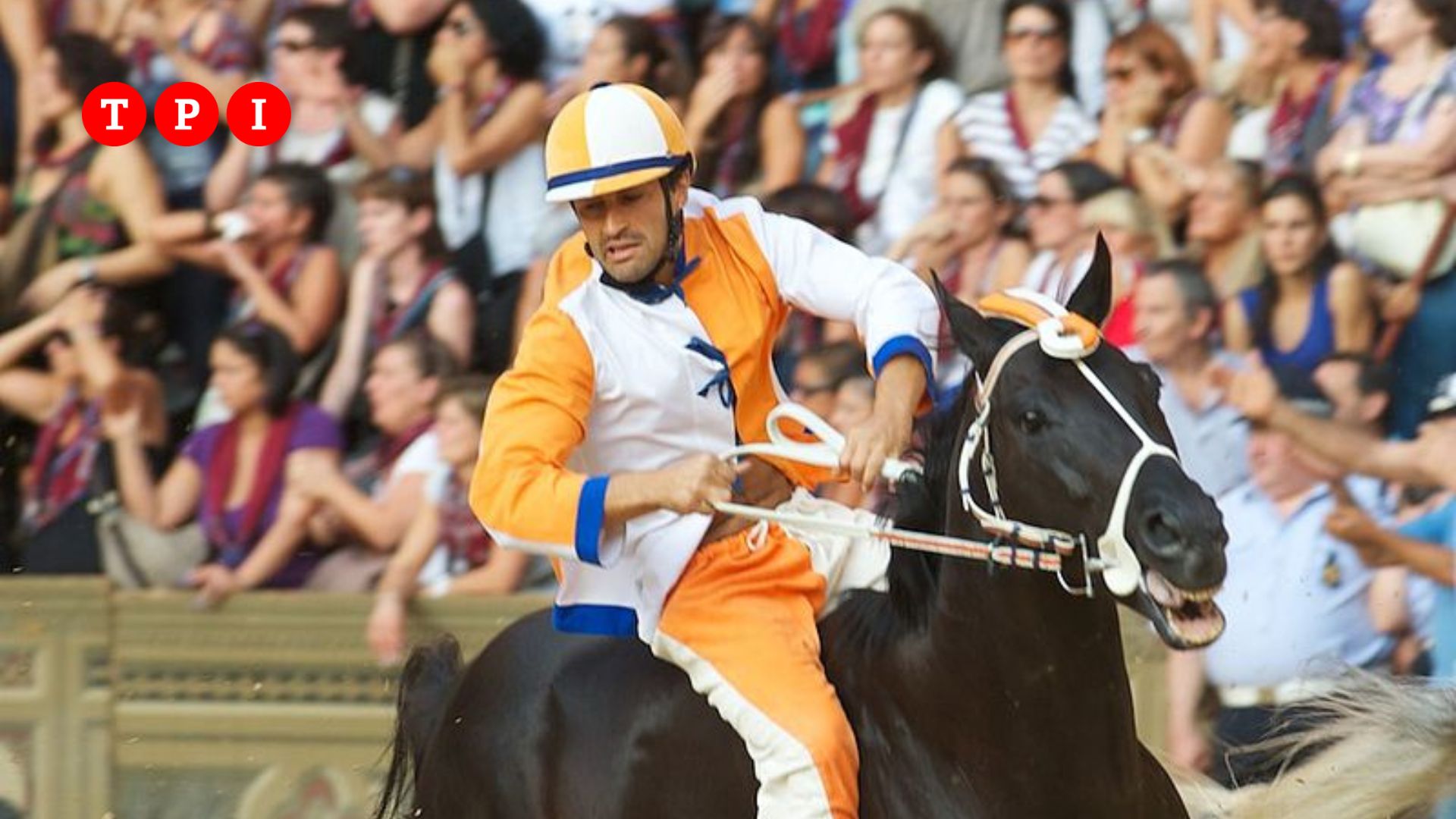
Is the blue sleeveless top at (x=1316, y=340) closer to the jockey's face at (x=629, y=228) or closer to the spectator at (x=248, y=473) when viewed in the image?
the jockey's face at (x=629, y=228)

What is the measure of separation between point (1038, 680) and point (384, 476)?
13.2ft

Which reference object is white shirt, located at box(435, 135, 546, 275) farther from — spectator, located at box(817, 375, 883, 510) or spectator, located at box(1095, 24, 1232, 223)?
spectator, located at box(1095, 24, 1232, 223)

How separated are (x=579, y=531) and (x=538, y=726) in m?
0.79

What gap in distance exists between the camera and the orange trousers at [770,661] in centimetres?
417

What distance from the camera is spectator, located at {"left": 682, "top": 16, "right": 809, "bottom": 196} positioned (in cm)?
740

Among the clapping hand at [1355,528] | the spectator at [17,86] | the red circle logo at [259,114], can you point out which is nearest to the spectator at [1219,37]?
the clapping hand at [1355,528]

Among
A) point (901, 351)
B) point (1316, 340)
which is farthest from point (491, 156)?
point (901, 351)

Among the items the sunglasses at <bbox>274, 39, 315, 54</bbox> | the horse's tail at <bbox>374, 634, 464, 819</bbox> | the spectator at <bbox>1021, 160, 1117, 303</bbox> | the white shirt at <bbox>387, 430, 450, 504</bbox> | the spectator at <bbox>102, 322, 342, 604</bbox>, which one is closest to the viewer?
the horse's tail at <bbox>374, 634, 464, 819</bbox>

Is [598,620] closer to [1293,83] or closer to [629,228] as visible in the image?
[629,228]

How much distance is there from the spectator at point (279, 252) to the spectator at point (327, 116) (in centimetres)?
5

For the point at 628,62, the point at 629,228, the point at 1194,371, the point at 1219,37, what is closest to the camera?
A: the point at 629,228

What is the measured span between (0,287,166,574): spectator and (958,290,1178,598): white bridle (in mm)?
4724

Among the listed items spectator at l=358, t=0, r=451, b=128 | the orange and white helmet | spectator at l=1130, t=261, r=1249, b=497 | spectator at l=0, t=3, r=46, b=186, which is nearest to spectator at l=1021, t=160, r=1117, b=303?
spectator at l=1130, t=261, r=1249, b=497

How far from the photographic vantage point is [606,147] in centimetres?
437
